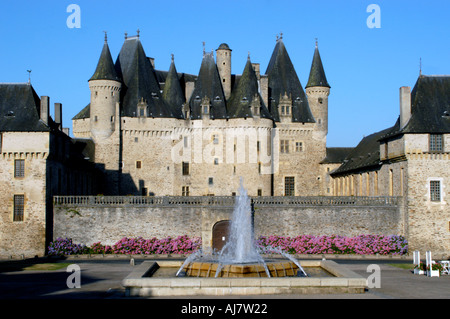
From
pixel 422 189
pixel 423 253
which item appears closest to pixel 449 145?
pixel 422 189

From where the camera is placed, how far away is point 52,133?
40.0 metres

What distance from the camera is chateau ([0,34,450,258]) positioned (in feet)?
128

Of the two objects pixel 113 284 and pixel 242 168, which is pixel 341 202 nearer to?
pixel 242 168

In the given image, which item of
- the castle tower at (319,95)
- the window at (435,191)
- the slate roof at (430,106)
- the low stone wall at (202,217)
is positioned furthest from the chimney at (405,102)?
the castle tower at (319,95)

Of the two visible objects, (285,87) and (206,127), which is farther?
(285,87)

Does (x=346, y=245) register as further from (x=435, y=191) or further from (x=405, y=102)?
(x=405, y=102)

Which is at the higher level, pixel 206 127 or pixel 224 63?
pixel 224 63

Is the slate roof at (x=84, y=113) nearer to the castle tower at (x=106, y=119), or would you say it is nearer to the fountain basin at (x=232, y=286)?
the castle tower at (x=106, y=119)

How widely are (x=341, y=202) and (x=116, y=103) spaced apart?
2309 centimetres

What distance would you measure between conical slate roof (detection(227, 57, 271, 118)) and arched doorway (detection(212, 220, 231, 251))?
55.8 feet

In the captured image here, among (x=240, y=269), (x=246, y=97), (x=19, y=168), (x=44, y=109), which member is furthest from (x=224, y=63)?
(x=240, y=269)

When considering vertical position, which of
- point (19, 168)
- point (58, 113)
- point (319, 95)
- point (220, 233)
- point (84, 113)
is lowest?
point (220, 233)

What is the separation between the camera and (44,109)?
40.3 meters

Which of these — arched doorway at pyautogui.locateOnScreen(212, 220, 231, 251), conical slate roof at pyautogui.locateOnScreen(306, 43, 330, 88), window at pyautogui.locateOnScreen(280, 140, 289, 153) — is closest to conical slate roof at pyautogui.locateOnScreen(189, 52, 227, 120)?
window at pyautogui.locateOnScreen(280, 140, 289, 153)
